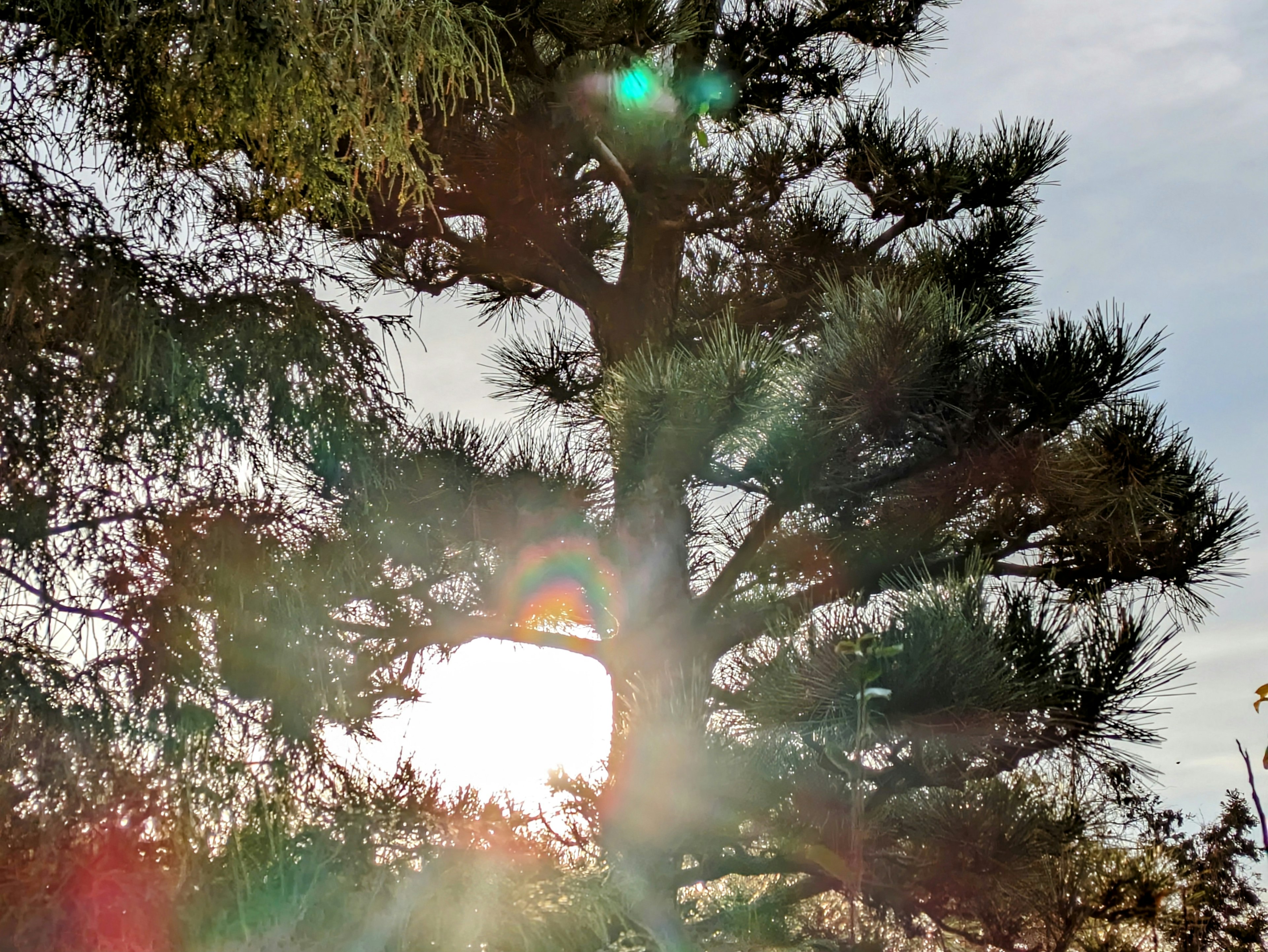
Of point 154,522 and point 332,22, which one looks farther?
point 154,522

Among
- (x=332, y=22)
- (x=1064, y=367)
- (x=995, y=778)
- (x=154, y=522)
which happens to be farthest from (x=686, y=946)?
(x=332, y=22)

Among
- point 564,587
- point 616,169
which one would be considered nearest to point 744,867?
point 564,587

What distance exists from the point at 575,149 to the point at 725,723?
2154 millimetres

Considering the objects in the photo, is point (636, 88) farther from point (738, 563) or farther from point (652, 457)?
point (738, 563)

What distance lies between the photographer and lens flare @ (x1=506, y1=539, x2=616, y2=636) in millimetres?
4109

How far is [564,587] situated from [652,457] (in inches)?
31.1

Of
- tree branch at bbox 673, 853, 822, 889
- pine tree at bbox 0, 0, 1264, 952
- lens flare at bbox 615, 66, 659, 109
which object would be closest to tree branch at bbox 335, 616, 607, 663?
pine tree at bbox 0, 0, 1264, 952

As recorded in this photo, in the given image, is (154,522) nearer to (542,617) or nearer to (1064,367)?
(542,617)

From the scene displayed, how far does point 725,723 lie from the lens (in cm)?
328

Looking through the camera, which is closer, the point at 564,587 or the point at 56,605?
the point at 56,605

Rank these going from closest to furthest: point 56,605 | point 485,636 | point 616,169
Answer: point 56,605, point 616,169, point 485,636

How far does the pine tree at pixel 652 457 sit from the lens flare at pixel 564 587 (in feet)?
0.06

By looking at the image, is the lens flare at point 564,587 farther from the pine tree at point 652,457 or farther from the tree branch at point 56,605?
the tree branch at point 56,605

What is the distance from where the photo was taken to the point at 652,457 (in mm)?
3697
